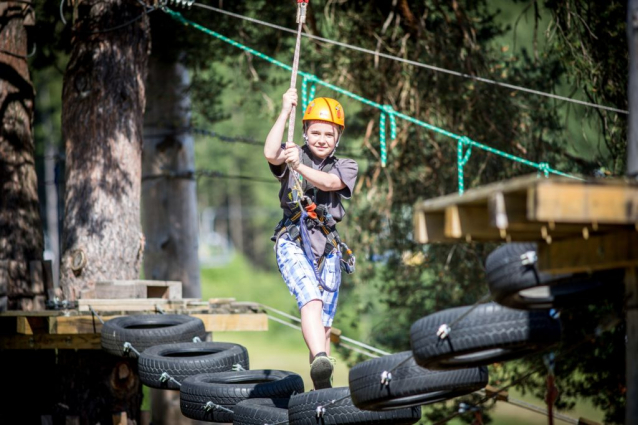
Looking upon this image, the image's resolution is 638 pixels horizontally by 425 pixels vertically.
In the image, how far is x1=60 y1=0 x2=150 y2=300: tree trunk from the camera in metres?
7.86

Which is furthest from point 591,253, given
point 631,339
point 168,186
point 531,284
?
point 168,186

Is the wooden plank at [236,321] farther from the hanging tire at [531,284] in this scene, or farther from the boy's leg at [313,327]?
the hanging tire at [531,284]

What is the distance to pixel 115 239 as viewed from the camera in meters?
7.91

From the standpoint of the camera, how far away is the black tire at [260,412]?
5.18 meters

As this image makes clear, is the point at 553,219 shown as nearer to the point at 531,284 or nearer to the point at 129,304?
the point at 531,284

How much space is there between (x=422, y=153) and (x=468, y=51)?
139 centimetres

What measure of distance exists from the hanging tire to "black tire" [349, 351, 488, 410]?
60 centimetres

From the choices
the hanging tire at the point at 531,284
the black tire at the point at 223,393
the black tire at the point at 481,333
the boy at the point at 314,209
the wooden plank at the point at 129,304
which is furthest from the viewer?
the wooden plank at the point at 129,304

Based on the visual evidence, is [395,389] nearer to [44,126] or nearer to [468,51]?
Result: [468,51]

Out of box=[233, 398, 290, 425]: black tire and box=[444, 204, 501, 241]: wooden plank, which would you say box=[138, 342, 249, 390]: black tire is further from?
box=[444, 204, 501, 241]: wooden plank

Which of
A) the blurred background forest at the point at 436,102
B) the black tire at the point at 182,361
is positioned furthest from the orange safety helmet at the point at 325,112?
the blurred background forest at the point at 436,102

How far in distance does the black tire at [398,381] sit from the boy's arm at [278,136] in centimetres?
136

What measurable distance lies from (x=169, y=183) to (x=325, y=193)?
20.6 feet

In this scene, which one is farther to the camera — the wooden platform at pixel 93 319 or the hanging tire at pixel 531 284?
the wooden platform at pixel 93 319
